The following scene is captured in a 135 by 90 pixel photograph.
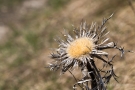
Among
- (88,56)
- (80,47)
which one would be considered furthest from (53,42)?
(88,56)

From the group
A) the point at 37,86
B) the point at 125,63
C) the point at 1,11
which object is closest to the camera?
the point at 125,63

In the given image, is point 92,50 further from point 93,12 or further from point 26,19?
point 26,19

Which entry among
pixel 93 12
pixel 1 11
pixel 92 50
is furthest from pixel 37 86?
pixel 1 11

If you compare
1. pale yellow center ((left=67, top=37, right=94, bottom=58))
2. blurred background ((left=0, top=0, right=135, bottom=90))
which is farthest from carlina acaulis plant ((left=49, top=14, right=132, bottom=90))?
blurred background ((left=0, top=0, right=135, bottom=90))

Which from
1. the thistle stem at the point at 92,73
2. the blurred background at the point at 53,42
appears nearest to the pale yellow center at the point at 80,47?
the thistle stem at the point at 92,73

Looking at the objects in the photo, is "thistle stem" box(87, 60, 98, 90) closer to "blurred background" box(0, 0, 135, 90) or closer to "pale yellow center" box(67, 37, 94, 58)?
"pale yellow center" box(67, 37, 94, 58)

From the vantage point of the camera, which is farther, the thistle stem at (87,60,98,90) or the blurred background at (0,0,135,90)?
the blurred background at (0,0,135,90)

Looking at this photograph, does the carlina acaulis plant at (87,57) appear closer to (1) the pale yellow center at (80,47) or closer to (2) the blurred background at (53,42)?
(1) the pale yellow center at (80,47)
